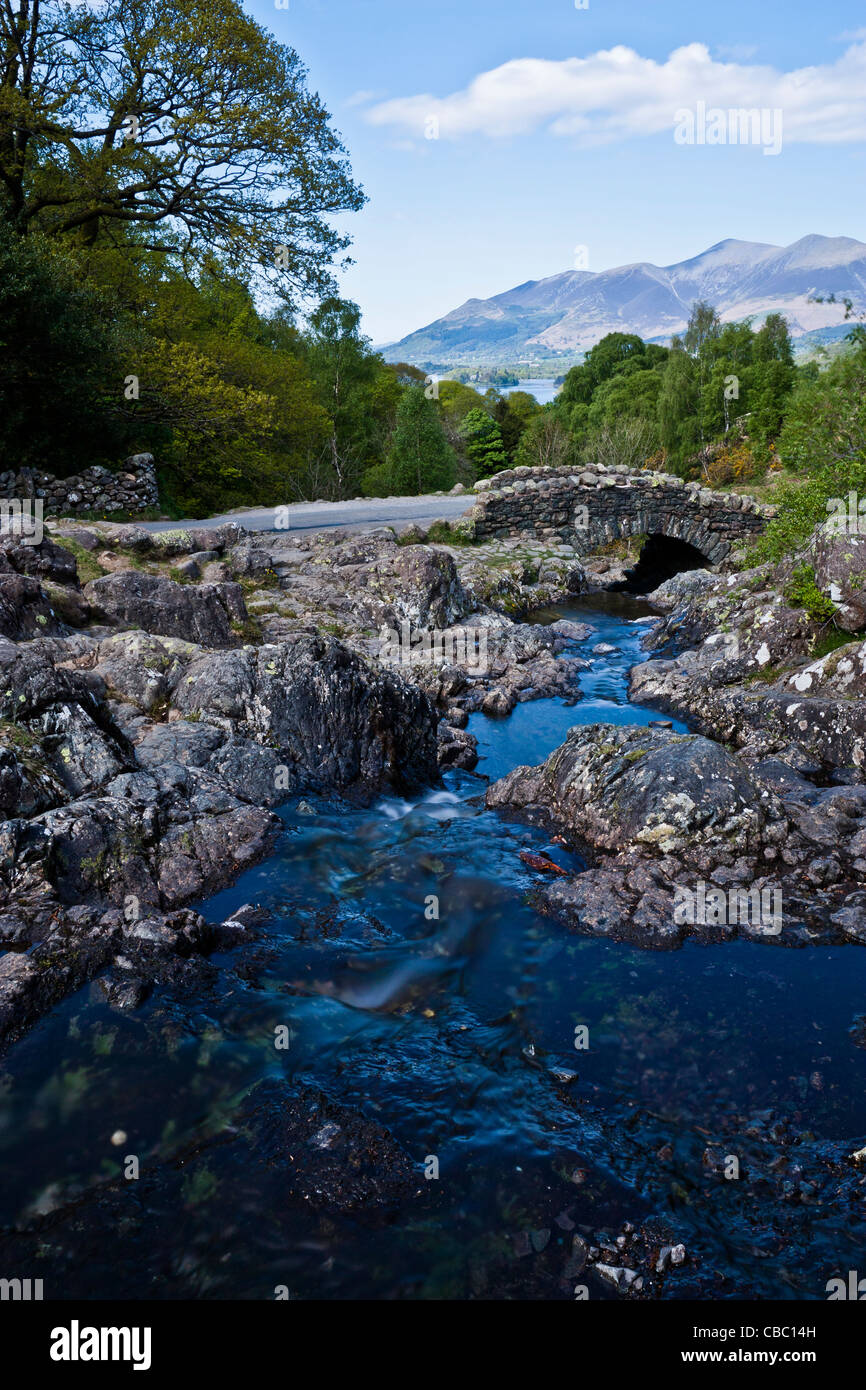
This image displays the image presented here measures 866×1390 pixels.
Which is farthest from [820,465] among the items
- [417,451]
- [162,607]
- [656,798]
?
[417,451]

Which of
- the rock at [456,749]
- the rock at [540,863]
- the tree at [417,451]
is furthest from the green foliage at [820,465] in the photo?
the tree at [417,451]

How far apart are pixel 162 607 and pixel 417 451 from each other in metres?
30.6

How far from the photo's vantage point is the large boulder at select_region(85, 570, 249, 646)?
15.9 m

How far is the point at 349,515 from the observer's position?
29.3 meters

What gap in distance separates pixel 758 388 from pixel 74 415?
155ft

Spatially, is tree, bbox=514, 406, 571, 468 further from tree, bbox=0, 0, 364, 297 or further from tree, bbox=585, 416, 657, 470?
tree, bbox=0, 0, 364, 297

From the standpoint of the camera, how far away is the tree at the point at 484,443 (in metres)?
66.7

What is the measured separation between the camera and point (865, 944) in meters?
8.50

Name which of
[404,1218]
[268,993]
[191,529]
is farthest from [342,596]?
[404,1218]

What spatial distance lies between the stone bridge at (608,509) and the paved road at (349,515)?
1.73 metres

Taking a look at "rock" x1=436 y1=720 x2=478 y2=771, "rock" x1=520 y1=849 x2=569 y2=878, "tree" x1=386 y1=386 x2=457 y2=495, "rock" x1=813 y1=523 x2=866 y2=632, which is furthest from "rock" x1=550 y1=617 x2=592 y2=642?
"tree" x1=386 y1=386 x2=457 y2=495

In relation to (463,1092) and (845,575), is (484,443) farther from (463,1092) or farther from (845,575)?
(463,1092)

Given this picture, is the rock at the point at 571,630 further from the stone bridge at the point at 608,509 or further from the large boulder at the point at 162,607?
the large boulder at the point at 162,607
